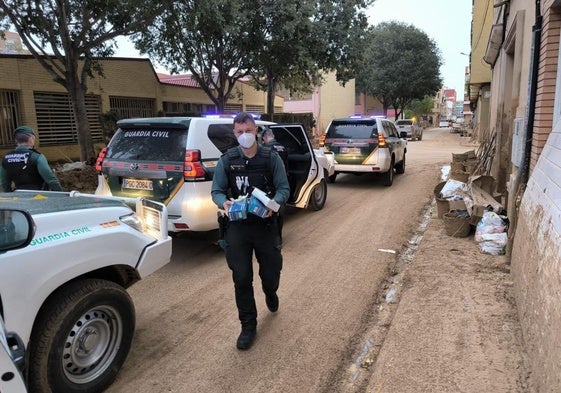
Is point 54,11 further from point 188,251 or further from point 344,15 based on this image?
point 344,15

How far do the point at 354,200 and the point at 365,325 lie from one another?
18.9ft

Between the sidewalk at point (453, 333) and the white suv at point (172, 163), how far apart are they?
99.5 inches

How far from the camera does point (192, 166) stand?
503 cm

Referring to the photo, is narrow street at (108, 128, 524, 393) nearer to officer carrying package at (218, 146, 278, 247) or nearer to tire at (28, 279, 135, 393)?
tire at (28, 279, 135, 393)

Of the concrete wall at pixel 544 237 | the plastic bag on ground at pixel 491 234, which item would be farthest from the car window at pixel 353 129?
the concrete wall at pixel 544 237

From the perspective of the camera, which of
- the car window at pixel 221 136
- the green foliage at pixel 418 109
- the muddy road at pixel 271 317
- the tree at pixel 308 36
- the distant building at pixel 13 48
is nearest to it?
the muddy road at pixel 271 317

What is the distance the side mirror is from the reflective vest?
98.1 inches

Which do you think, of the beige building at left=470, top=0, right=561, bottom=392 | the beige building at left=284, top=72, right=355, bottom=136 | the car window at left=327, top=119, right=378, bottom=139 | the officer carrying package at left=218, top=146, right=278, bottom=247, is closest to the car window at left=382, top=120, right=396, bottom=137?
the car window at left=327, top=119, right=378, bottom=139

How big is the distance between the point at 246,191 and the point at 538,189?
8.75 feet

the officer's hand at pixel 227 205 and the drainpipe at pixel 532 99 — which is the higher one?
the drainpipe at pixel 532 99

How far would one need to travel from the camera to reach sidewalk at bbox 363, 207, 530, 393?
117 inches

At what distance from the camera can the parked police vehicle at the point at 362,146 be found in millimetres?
10531

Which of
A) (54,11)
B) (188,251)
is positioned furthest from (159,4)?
(188,251)

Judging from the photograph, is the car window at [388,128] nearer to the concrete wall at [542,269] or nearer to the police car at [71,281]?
the concrete wall at [542,269]
